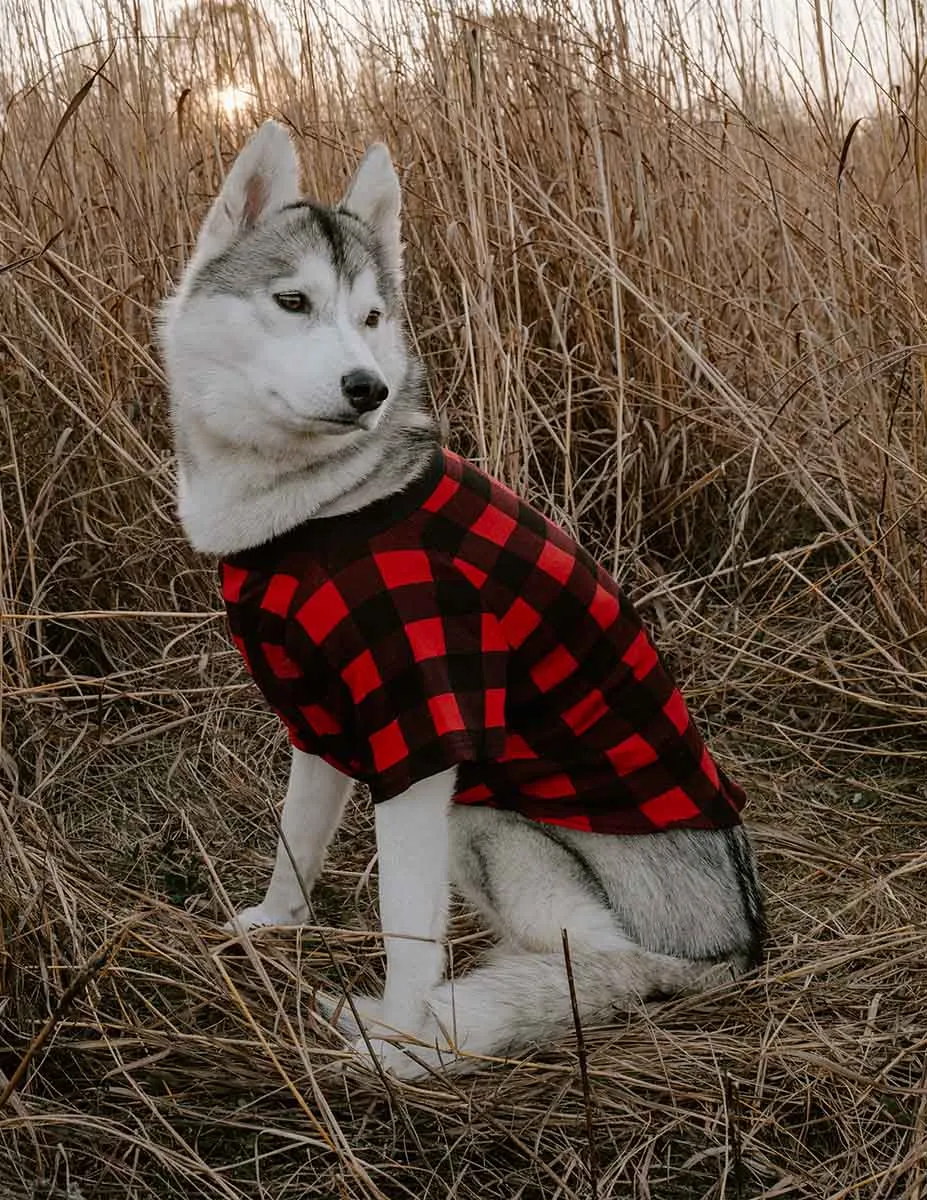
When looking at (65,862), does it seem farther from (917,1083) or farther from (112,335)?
(917,1083)

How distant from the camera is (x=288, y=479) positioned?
183 cm

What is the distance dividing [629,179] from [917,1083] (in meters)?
2.46

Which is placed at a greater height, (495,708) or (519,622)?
(519,622)

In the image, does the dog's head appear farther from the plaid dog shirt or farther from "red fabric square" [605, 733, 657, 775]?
"red fabric square" [605, 733, 657, 775]

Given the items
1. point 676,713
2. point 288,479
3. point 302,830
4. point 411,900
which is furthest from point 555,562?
point 302,830

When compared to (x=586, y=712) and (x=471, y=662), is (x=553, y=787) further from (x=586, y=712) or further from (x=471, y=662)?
(x=471, y=662)

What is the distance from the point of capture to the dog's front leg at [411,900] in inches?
68.8

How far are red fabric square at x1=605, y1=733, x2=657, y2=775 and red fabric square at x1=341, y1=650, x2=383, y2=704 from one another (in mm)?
436

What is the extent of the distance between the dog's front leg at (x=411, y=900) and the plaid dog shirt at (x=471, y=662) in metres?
0.07

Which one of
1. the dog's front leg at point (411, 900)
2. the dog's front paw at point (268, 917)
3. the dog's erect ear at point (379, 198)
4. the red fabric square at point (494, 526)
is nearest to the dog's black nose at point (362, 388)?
the red fabric square at point (494, 526)

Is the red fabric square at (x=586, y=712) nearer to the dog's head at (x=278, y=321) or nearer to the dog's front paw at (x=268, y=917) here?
the dog's head at (x=278, y=321)

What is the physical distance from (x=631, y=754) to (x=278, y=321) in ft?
2.96

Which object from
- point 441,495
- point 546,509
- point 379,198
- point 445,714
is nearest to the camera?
point 445,714

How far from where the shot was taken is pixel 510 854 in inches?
75.0
